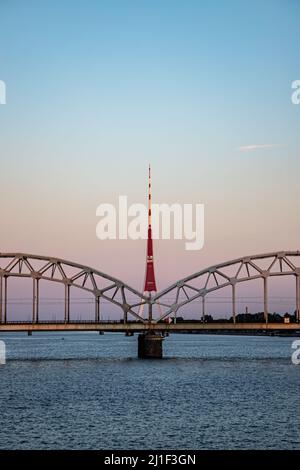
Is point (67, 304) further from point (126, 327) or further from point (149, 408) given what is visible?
point (149, 408)

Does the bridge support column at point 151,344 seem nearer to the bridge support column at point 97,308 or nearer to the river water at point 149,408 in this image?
the bridge support column at point 97,308

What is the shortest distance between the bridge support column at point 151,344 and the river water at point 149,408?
44.2 ft

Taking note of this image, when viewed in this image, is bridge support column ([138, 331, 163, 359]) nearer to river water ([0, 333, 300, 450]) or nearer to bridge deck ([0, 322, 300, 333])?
bridge deck ([0, 322, 300, 333])

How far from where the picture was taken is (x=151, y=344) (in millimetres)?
122938

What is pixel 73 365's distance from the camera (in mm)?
118188

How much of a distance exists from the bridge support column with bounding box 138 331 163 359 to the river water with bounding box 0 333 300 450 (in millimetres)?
13463

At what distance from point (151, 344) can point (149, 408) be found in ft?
189

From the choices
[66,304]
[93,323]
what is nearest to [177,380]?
[93,323]

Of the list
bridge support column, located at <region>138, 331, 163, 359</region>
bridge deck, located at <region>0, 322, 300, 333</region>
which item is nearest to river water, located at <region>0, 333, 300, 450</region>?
bridge deck, located at <region>0, 322, 300, 333</region>

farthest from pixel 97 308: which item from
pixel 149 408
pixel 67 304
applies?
pixel 149 408

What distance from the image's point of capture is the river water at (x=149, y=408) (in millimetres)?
50469

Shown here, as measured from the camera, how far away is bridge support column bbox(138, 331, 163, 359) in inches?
4838
